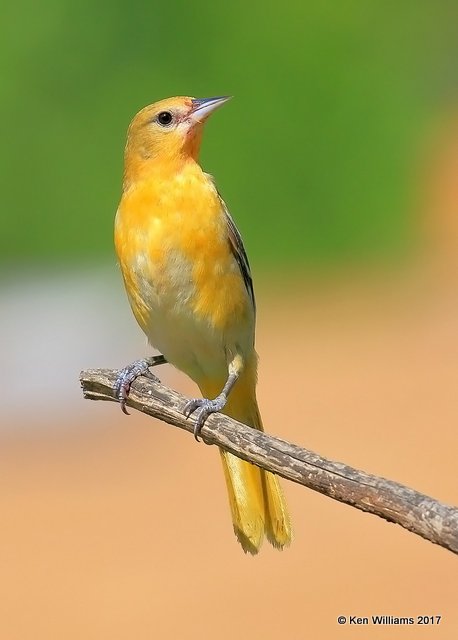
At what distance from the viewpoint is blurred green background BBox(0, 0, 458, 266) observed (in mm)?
19625

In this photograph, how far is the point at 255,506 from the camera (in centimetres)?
607

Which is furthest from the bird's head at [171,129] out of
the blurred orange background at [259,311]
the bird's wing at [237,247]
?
the blurred orange background at [259,311]

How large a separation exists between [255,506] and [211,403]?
685mm

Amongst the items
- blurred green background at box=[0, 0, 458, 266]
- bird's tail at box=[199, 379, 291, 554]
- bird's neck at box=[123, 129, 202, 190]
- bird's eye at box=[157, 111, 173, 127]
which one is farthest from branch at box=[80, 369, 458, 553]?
blurred green background at box=[0, 0, 458, 266]

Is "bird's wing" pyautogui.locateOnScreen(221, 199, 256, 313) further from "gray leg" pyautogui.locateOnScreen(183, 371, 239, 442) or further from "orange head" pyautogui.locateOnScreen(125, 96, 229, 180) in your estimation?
"gray leg" pyautogui.locateOnScreen(183, 371, 239, 442)

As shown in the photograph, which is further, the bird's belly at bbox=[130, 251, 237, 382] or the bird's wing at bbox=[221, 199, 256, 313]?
the bird's wing at bbox=[221, 199, 256, 313]

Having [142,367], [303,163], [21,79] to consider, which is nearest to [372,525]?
[142,367]

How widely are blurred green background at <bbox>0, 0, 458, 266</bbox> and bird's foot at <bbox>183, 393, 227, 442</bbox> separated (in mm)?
13116

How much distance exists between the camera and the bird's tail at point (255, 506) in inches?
239

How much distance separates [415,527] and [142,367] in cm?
224

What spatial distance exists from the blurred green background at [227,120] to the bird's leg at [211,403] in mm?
12630

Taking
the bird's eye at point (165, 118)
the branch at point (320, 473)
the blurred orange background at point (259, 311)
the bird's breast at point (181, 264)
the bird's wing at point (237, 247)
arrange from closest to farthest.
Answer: the branch at point (320, 473), the bird's breast at point (181, 264), the bird's wing at point (237, 247), the bird's eye at point (165, 118), the blurred orange background at point (259, 311)

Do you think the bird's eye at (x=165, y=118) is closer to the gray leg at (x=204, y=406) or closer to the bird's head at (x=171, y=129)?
the bird's head at (x=171, y=129)

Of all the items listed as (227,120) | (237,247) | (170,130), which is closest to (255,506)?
(237,247)
